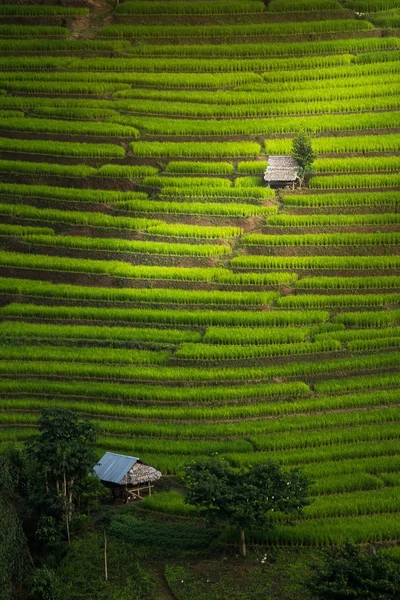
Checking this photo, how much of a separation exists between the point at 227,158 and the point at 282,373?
39.1 feet

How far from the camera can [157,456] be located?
128 ft

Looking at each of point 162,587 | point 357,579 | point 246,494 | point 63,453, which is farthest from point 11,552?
point 357,579

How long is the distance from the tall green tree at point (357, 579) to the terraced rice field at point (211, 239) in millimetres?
3335

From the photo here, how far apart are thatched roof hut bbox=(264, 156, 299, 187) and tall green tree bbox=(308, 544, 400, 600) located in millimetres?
19896

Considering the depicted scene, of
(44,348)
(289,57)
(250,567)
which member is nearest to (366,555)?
(250,567)

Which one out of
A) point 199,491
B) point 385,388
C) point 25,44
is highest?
point 25,44

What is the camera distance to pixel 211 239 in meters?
48.4

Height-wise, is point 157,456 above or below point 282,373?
below

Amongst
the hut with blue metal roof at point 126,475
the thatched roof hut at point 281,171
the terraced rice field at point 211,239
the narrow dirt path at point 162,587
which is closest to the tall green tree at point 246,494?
the terraced rice field at point 211,239

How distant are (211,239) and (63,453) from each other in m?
14.2

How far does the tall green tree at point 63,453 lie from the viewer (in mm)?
35625

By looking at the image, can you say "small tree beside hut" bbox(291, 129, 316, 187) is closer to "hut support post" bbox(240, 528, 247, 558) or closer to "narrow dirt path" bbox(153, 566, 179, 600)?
"hut support post" bbox(240, 528, 247, 558)

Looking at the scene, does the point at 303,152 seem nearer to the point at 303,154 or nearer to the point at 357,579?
the point at 303,154

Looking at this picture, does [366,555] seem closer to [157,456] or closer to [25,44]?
[157,456]
